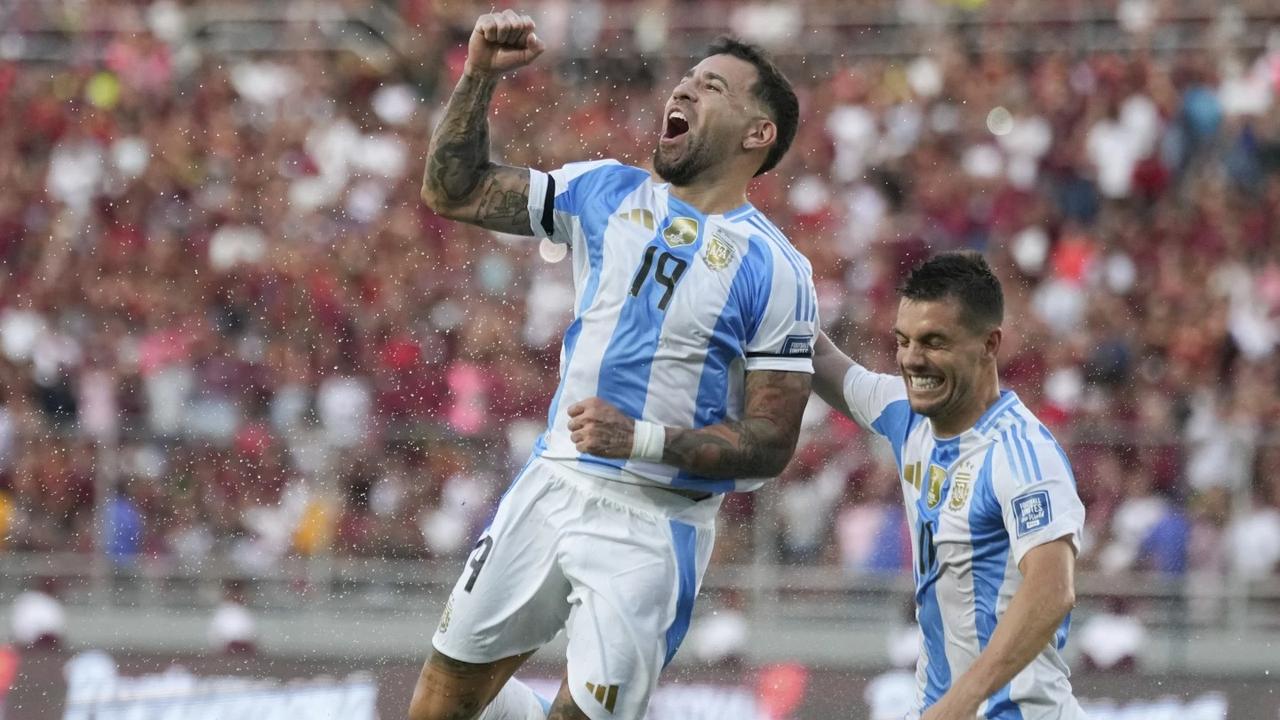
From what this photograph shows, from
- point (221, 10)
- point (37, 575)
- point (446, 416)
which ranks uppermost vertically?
point (221, 10)

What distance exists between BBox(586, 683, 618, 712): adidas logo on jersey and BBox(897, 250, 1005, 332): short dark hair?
1.35m

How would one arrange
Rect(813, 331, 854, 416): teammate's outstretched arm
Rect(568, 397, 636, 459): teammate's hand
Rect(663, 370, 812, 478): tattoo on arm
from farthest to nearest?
Rect(813, 331, 854, 416): teammate's outstretched arm → Rect(663, 370, 812, 478): tattoo on arm → Rect(568, 397, 636, 459): teammate's hand

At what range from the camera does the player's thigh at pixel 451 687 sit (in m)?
5.21

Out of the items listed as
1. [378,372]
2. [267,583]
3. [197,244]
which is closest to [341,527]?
[267,583]

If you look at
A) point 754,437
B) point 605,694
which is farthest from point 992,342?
point 605,694

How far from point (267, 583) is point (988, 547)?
6169mm

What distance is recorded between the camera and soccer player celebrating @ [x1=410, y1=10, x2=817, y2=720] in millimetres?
4988

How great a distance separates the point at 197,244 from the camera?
42.7 feet

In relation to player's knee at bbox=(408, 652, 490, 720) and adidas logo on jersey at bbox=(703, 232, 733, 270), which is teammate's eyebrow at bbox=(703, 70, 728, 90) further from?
player's knee at bbox=(408, 652, 490, 720)

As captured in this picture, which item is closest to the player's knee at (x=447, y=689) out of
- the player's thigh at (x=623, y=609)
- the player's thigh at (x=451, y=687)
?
the player's thigh at (x=451, y=687)

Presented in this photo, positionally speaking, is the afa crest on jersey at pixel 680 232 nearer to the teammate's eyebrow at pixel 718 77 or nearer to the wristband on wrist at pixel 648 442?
the teammate's eyebrow at pixel 718 77

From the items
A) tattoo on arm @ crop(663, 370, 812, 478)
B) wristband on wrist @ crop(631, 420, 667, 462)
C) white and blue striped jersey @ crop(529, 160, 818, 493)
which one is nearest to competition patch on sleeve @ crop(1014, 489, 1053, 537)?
tattoo on arm @ crop(663, 370, 812, 478)

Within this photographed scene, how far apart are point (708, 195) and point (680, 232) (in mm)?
181

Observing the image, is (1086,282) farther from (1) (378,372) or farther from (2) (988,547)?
(2) (988,547)
